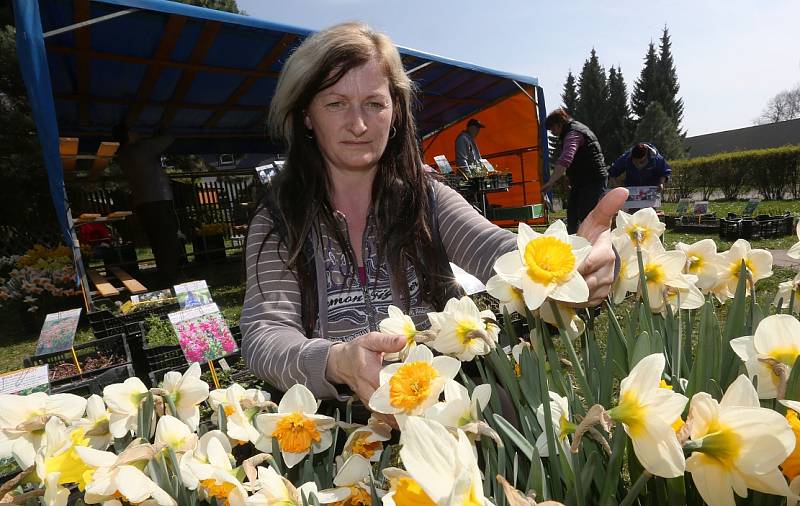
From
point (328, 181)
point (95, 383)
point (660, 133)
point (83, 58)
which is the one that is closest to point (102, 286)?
point (83, 58)

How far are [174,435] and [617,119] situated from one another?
41289mm

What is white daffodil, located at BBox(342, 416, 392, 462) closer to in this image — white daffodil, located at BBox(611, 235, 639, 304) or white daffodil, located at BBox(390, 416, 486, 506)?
white daffodil, located at BBox(390, 416, 486, 506)

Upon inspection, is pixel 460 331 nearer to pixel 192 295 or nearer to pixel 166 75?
pixel 192 295

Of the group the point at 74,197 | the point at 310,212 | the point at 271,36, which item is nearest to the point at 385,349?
the point at 310,212

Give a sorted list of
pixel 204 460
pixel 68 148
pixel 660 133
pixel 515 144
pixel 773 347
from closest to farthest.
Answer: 1. pixel 773 347
2. pixel 204 460
3. pixel 68 148
4. pixel 515 144
5. pixel 660 133

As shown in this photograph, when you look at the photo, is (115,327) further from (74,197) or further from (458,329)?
(74,197)

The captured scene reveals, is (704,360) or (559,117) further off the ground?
(559,117)

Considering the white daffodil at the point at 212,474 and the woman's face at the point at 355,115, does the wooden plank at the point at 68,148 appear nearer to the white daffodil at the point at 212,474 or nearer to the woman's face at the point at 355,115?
the woman's face at the point at 355,115

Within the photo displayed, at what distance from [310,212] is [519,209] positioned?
8040mm

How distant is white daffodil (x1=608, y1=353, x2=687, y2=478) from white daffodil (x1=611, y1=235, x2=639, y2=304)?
0.37 m

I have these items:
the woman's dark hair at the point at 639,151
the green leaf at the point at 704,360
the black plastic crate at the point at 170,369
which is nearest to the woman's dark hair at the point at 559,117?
the woman's dark hair at the point at 639,151

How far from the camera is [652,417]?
43cm

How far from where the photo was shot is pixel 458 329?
0.71 metres

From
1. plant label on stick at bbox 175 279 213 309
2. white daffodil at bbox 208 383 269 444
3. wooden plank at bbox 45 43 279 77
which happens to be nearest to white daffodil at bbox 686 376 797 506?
white daffodil at bbox 208 383 269 444
